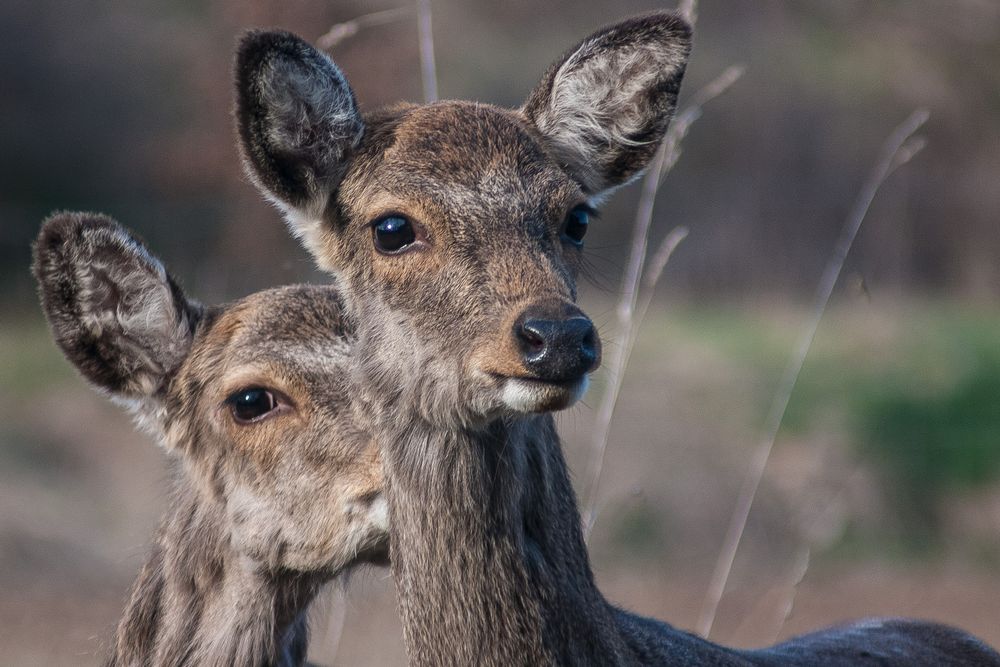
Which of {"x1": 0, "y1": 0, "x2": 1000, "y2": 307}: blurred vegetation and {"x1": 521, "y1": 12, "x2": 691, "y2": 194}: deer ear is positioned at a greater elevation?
{"x1": 521, "y1": 12, "x2": 691, "y2": 194}: deer ear

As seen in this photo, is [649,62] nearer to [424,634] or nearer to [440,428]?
[440,428]

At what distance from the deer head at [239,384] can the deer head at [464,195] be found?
2.48 feet

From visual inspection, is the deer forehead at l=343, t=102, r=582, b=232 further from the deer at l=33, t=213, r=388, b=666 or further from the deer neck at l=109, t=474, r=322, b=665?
the deer neck at l=109, t=474, r=322, b=665

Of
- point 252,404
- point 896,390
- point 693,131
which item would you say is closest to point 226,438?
point 252,404

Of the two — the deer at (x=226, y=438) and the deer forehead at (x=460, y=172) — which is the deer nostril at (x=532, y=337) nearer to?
the deer forehead at (x=460, y=172)

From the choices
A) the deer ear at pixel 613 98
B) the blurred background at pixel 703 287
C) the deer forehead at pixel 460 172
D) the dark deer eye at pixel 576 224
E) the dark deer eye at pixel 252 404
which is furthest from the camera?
the blurred background at pixel 703 287

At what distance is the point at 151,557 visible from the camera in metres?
5.64

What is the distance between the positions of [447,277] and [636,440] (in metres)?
10.2

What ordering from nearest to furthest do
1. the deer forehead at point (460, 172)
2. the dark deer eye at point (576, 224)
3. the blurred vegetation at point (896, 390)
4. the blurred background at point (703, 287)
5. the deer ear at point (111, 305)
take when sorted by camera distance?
1. the deer forehead at point (460, 172)
2. the dark deer eye at point (576, 224)
3. the deer ear at point (111, 305)
4. the blurred background at point (703, 287)
5. the blurred vegetation at point (896, 390)

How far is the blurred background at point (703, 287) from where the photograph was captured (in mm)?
12914

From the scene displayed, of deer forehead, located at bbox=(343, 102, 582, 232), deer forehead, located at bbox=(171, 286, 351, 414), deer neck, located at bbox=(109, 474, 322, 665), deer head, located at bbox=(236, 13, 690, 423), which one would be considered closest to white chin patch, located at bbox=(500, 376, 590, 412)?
deer head, located at bbox=(236, 13, 690, 423)

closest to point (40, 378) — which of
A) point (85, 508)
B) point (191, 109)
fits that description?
point (85, 508)

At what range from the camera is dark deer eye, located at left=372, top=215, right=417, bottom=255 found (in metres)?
4.48

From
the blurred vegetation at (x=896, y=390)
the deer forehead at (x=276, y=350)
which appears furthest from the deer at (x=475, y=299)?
the blurred vegetation at (x=896, y=390)
